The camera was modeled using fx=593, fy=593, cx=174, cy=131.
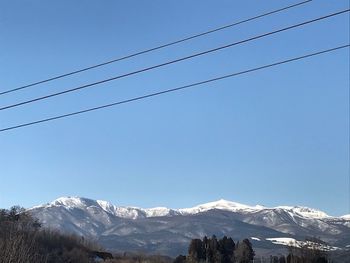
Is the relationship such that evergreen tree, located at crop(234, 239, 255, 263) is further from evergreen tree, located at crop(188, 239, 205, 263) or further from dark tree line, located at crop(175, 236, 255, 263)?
evergreen tree, located at crop(188, 239, 205, 263)

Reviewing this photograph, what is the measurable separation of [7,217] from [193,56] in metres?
141

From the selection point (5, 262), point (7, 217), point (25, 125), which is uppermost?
point (7, 217)

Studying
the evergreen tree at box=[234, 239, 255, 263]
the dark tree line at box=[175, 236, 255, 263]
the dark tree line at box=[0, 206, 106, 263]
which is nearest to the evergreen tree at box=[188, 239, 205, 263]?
the dark tree line at box=[175, 236, 255, 263]

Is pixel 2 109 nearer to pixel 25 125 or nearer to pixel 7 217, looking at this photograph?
pixel 25 125

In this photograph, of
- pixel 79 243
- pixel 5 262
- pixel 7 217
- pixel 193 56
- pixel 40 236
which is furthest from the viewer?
pixel 79 243

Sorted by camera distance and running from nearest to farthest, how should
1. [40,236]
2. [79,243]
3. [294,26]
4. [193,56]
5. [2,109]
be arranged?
[294,26], [193,56], [2,109], [40,236], [79,243]

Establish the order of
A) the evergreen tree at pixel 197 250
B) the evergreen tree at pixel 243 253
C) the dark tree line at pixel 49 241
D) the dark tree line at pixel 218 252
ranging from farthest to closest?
1. the evergreen tree at pixel 243 253
2. the dark tree line at pixel 218 252
3. the evergreen tree at pixel 197 250
4. the dark tree line at pixel 49 241

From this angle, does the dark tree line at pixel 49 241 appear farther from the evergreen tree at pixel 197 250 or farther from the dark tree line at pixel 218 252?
the dark tree line at pixel 218 252

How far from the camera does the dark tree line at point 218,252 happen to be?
162 m

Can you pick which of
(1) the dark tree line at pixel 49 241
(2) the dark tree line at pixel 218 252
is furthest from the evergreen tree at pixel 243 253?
(1) the dark tree line at pixel 49 241

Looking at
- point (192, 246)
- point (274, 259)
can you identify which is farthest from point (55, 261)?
point (274, 259)

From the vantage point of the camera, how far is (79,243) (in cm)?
18000

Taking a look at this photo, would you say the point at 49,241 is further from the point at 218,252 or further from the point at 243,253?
the point at 243,253

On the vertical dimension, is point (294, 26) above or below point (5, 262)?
above
